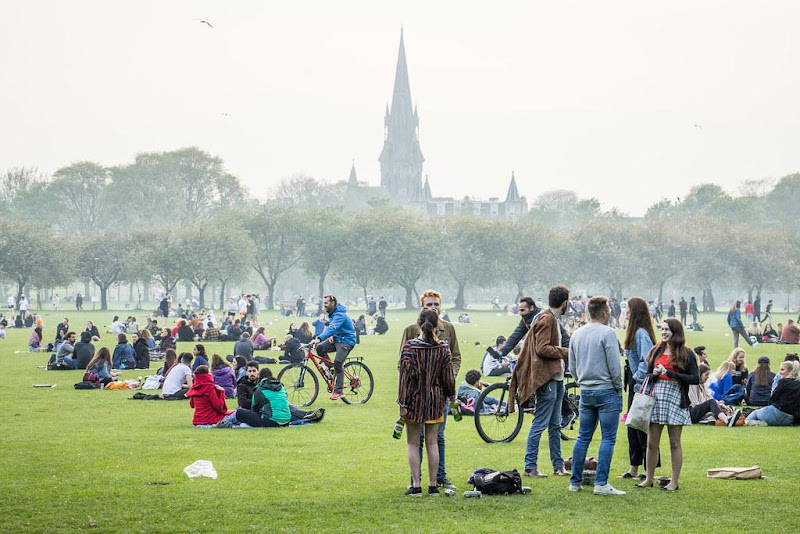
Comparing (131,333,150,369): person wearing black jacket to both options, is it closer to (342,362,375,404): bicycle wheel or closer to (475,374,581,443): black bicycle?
(342,362,375,404): bicycle wheel

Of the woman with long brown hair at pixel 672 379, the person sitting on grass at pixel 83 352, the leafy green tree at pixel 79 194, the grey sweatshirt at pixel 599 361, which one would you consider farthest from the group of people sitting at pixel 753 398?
the leafy green tree at pixel 79 194

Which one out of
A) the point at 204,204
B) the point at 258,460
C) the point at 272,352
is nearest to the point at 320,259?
the point at 204,204

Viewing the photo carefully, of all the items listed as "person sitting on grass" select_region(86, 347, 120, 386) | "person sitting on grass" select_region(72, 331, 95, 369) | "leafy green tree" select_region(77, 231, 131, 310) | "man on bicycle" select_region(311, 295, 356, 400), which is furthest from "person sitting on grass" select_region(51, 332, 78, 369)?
"leafy green tree" select_region(77, 231, 131, 310)

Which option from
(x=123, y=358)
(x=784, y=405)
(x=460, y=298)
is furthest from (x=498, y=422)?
(x=460, y=298)

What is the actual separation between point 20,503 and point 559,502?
19.2ft

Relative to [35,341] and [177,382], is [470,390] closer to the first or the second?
[177,382]

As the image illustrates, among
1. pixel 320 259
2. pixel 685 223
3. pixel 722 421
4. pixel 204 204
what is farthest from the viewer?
pixel 204 204

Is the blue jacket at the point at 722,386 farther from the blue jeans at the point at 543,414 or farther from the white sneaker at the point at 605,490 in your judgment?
the white sneaker at the point at 605,490

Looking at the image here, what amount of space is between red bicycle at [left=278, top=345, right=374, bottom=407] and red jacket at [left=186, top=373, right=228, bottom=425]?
256 centimetres

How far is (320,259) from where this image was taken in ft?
347

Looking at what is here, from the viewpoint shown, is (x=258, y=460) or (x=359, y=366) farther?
(x=359, y=366)

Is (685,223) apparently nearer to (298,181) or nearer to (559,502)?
(298,181)

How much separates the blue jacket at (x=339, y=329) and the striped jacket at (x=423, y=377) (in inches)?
348

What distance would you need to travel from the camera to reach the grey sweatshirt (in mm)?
11305
